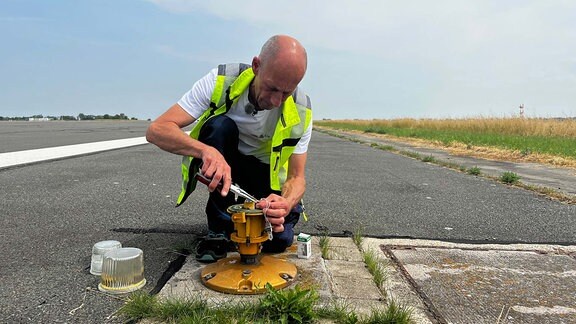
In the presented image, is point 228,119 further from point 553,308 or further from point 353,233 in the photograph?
point 553,308

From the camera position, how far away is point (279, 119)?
7.52 feet

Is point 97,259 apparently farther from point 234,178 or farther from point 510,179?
point 510,179

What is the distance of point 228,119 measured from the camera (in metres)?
2.35

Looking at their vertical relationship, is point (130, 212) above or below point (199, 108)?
Answer: below

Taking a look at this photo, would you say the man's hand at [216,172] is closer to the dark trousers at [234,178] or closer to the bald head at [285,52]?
the dark trousers at [234,178]

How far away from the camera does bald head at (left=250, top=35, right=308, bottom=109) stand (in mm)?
1944

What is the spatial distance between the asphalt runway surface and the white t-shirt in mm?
784

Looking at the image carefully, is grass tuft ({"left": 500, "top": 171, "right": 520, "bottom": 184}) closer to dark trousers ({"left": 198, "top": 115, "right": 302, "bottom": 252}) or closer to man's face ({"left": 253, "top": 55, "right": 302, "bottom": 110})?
dark trousers ({"left": 198, "top": 115, "right": 302, "bottom": 252})

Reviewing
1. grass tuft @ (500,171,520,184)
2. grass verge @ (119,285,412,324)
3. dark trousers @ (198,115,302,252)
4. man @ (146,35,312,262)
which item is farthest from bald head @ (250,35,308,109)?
grass tuft @ (500,171,520,184)

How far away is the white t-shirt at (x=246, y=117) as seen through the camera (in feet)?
7.51

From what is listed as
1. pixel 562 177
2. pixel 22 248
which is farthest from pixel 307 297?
pixel 562 177

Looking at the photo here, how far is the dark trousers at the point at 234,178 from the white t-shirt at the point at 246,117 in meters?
0.05

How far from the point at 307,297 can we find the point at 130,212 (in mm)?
2261

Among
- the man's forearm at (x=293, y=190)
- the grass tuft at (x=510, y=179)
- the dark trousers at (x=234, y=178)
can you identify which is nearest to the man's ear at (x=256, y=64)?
the dark trousers at (x=234, y=178)
